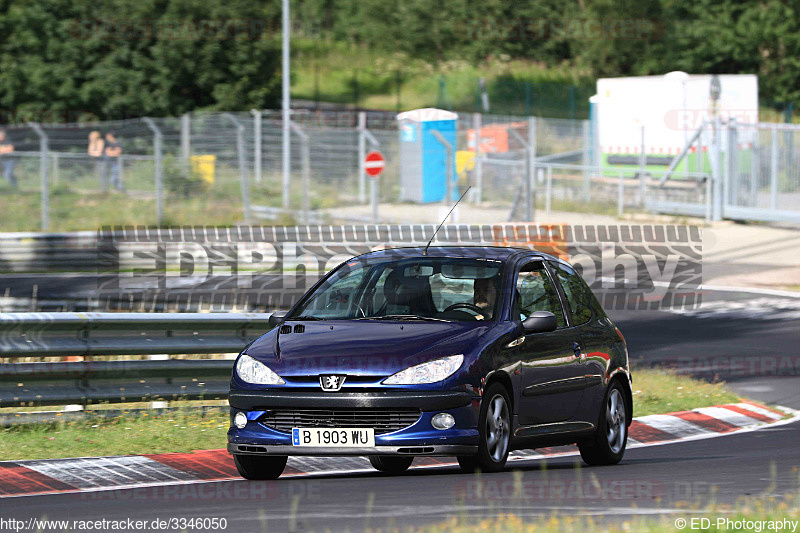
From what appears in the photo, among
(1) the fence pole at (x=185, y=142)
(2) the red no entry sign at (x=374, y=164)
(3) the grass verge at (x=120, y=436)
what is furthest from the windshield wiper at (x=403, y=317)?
(1) the fence pole at (x=185, y=142)

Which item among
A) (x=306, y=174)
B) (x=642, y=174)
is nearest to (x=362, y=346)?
(x=306, y=174)

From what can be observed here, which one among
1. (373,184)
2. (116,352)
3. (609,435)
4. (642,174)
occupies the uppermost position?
(642,174)

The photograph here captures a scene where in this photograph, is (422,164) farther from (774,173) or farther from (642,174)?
(774,173)

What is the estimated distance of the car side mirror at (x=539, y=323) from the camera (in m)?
8.85

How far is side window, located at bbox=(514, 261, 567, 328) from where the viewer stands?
368 inches

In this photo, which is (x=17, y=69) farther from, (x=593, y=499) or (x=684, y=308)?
(x=593, y=499)

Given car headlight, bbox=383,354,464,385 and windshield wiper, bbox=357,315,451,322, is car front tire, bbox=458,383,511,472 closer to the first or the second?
car headlight, bbox=383,354,464,385

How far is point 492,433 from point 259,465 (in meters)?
1.47

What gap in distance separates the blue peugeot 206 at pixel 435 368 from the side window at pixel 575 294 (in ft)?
0.05

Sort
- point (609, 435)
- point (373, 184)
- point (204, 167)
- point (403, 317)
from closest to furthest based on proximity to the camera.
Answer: point (403, 317), point (609, 435), point (373, 184), point (204, 167)

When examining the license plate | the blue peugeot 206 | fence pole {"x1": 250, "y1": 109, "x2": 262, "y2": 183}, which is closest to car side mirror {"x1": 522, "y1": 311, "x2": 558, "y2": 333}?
the blue peugeot 206

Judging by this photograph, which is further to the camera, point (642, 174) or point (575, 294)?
point (642, 174)

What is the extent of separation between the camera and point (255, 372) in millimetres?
8469

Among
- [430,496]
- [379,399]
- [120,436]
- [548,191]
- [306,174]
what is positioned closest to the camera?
[430,496]
